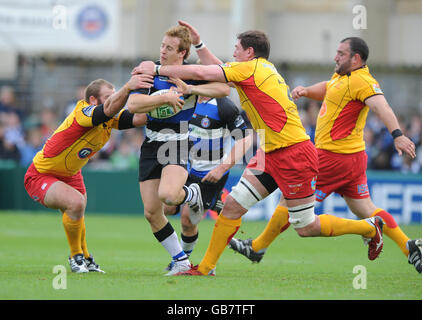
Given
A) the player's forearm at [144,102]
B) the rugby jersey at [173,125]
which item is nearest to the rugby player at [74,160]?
the rugby jersey at [173,125]

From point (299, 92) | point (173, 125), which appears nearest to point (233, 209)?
point (173, 125)

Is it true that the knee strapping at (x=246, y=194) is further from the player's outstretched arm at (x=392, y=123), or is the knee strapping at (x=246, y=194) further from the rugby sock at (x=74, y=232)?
the rugby sock at (x=74, y=232)

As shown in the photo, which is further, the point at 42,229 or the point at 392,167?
the point at 392,167

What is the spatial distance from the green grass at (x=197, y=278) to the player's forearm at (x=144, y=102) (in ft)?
5.49

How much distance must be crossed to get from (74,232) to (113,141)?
10534 millimetres

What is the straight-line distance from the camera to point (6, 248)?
10266mm

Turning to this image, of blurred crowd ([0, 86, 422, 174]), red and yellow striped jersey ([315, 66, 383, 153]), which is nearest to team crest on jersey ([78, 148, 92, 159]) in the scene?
red and yellow striped jersey ([315, 66, 383, 153])

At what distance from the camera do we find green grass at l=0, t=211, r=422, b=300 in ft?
19.8

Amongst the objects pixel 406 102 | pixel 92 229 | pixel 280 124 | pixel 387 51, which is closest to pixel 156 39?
pixel 387 51

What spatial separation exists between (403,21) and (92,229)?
66.4 feet

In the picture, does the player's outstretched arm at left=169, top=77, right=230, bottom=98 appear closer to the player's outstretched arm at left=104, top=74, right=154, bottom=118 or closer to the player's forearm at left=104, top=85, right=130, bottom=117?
the player's outstretched arm at left=104, top=74, right=154, bottom=118

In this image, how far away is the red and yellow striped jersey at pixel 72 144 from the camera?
7.84 metres

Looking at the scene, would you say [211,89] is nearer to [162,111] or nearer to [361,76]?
[162,111]

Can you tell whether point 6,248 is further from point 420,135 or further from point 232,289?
point 420,135
